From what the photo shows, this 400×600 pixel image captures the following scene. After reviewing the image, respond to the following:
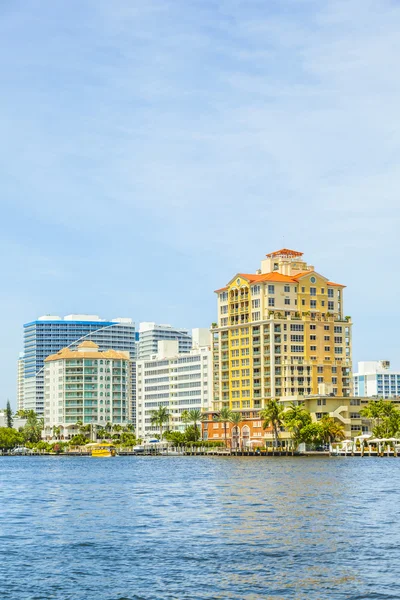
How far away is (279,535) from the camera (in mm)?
59594

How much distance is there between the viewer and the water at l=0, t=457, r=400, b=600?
43.2 m

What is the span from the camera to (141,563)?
50031 mm

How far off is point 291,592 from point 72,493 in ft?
216

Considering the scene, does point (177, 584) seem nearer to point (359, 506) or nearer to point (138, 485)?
point (359, 506)

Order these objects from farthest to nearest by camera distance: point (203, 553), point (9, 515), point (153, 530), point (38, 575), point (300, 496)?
point (300, 496), point (9, 515), point (153, 530), point (203, 553), point (38, 575)

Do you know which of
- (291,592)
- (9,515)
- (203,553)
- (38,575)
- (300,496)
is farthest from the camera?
(300,496)

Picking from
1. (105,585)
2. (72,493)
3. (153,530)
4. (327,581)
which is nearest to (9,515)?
(153,530)

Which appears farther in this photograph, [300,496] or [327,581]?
[300,496]

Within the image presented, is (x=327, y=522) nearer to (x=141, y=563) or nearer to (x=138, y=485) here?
(x=141, y=563)

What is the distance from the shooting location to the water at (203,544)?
43.2 metres

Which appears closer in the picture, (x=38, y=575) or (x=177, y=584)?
(x=177, y=584)

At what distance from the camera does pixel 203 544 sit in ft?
185

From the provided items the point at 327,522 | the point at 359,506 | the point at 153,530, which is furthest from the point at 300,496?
the point at 153,530

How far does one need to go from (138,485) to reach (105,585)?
→ 243 ft
